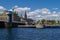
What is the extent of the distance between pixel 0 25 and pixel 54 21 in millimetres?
51480

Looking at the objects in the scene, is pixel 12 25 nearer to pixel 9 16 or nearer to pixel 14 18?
pixel 9 16

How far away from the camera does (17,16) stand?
158875mm

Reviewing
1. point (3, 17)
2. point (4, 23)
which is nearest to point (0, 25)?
point (4, 23)

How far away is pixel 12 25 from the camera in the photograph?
12975 cm

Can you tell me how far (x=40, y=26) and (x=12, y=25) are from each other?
2531 centimetres

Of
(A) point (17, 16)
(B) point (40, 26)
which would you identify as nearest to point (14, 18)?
(A) point (17, 16)

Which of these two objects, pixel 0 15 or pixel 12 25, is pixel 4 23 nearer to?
pixel 12 25

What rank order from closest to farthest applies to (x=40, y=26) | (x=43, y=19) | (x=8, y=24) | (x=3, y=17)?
A: (x=40, y=26) → (x=8, y=24) → (x=3, y=17) → (x=43, y=19)

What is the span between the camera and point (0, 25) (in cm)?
12888

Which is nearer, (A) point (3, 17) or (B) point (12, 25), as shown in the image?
A: (B) point (12, 25)

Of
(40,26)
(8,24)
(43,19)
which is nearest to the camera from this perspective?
(40,26)

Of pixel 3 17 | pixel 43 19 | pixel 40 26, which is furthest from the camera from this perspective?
pixel 43 19

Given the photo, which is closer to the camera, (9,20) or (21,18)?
(9,20)

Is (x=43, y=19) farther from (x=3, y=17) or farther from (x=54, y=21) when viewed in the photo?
(x=3, y=17)
